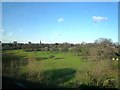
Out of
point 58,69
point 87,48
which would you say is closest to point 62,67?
point 58,69

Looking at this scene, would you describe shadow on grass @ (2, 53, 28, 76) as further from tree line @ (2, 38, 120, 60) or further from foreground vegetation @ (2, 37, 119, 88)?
tree line @ (2, 38, 120, 60)

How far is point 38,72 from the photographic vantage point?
7.54 metres

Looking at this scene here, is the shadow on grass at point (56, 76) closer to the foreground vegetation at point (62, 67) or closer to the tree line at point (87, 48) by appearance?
the foreground vegetation at point (62, 67)

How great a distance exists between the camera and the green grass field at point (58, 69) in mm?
7207

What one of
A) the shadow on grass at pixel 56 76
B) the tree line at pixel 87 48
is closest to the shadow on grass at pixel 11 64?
the tree line at pixel 87 48

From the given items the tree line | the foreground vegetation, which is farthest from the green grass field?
the tree line

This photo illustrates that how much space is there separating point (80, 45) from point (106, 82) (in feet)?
7.72

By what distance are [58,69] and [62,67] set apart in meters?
0.26

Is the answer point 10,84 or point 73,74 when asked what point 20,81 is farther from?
point 73,74

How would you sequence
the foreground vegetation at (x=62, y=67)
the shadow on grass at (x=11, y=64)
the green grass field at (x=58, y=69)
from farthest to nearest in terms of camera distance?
the green grass field at (x=58, y=69), the foreground vegetation at (x=62, y=67), the shadow on grass at (x=11, y=64)

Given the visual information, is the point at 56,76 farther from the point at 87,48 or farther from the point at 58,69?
the point at 87,48

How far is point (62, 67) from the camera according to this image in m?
8.77

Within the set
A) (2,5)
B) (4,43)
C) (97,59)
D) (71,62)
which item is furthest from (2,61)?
(97,59)

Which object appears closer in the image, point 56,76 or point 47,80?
point 47,80
